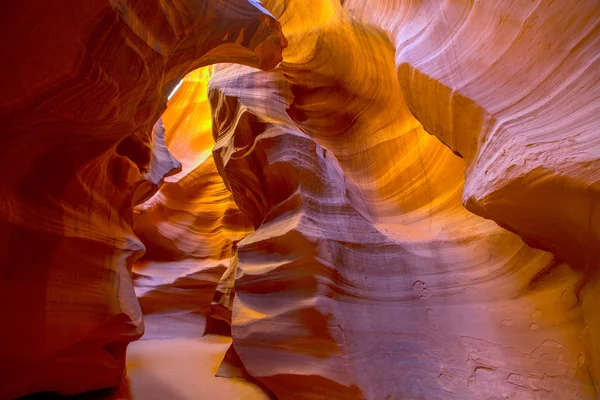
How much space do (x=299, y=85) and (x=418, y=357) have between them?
525 cm

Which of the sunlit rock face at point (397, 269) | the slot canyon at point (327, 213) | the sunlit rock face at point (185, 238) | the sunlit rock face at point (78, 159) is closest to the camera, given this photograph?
the sunlit rock face at point (78, 159)

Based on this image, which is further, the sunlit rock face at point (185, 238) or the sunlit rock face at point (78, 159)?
the sunlit rock face at point (185, 238)

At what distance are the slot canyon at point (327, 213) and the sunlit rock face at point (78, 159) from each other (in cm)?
1

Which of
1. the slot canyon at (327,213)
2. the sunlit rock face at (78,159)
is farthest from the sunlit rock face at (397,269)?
the sunlit rock face at (78,159)

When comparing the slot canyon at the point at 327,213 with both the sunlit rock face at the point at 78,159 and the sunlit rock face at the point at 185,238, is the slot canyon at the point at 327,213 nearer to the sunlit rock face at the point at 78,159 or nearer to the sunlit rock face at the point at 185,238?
the sunlit rock face at the point at 78,159

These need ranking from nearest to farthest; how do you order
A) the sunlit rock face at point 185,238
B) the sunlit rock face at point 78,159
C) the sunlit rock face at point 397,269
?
the sunlit rock face at point 78,159 < the sunlit rock face at point 397,269 < the sunlit rock face at point 185,238

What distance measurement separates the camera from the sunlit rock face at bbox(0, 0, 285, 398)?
1.77 m

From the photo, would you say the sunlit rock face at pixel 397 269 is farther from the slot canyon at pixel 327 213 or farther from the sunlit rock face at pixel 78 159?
the sunlit rock face at pixel 78 159

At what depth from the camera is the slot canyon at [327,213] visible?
83.0 inches

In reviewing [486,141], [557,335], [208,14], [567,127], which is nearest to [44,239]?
[208,14]

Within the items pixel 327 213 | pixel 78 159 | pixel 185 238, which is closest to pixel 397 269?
A: pixel 327 213

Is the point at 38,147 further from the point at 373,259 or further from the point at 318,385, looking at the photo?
the point at 373,259

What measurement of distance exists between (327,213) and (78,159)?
2612 millimetres

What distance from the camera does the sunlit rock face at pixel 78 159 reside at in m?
1.77
